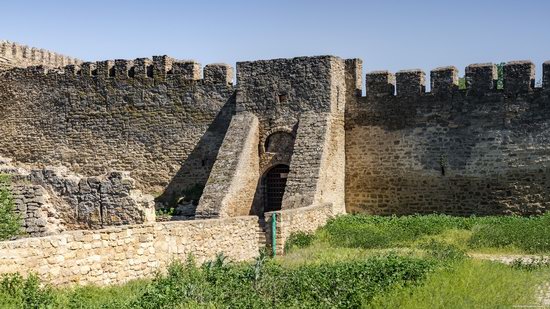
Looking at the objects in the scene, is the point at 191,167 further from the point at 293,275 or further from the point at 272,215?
the point at 293,275

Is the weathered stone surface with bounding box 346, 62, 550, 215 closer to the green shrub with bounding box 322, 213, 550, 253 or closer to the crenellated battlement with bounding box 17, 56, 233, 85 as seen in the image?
the green shrub with bounding box 322, 213, 550, 253

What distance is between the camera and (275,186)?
22188 mm

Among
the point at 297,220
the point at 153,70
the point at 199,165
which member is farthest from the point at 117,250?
the point at 153,70

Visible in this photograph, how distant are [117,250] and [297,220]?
20.3ft

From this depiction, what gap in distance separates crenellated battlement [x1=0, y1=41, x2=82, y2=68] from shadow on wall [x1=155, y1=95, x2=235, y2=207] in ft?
25.8

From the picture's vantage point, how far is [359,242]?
17.0 metres

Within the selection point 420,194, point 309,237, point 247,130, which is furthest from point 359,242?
point 247,130

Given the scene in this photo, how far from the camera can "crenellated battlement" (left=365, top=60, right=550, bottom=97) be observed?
19.9 meters

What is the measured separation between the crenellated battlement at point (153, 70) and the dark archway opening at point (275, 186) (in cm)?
296

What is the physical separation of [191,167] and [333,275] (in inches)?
504

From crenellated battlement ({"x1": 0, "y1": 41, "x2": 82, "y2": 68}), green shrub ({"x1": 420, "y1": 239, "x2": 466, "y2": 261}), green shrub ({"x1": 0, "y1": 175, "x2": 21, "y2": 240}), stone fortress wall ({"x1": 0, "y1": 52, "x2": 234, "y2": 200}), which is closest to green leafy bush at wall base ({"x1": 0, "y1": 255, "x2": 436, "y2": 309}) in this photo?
green shrub ({"x1": 420, "y1": 239, "x2": 466, "y2": 261})

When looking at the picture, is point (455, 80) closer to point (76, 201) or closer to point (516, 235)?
point (516, 235)

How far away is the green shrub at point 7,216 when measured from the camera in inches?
551

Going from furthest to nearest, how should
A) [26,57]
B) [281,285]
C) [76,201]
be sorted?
[26,57] → [76,201] → [281,285]
